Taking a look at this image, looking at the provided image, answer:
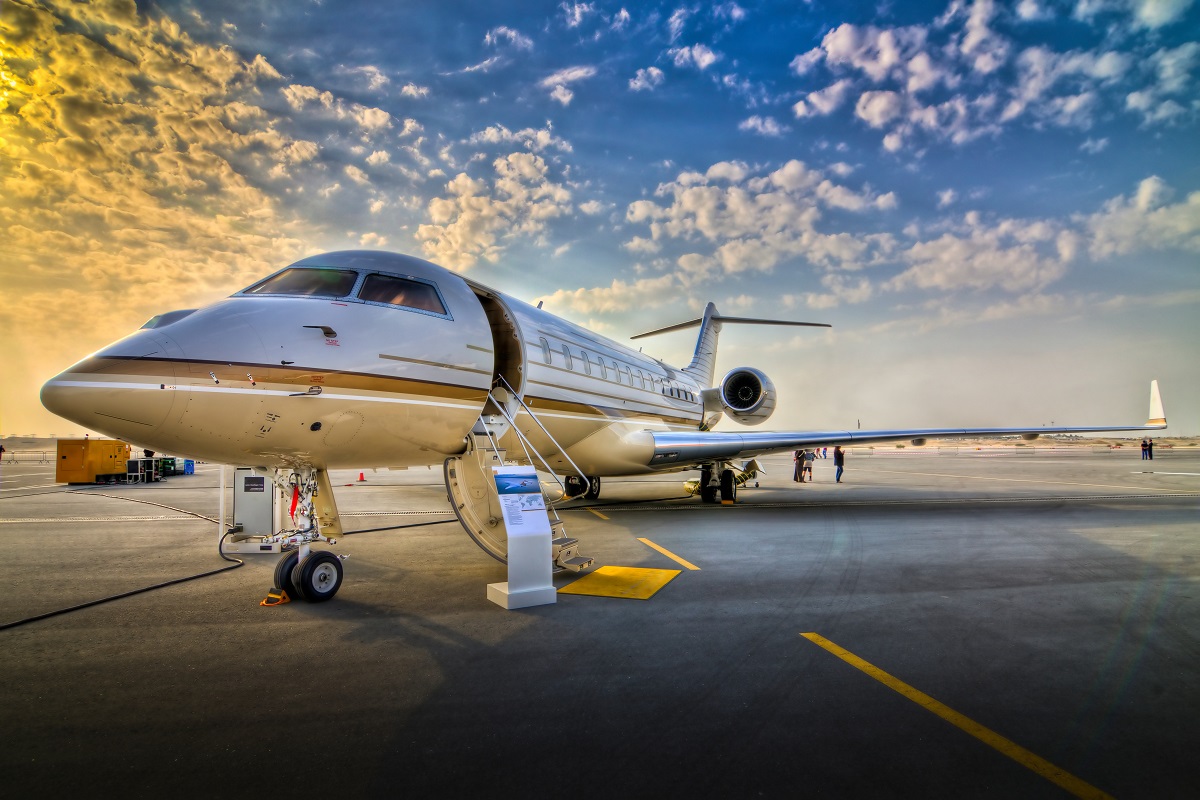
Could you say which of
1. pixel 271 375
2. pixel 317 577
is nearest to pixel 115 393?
pixel 271 375

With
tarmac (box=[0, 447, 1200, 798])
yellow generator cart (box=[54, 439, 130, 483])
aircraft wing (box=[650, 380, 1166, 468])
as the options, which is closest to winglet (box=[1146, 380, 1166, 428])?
aircraft wing (box=[650, 380, 1166, 468])

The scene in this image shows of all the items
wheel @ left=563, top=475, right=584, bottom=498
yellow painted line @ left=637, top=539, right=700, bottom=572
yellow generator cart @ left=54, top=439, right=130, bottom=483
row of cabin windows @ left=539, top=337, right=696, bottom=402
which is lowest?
yellow painted line @ left=637, top=539, right=700, bottom=572

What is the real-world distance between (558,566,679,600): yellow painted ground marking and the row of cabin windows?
11.4 feet

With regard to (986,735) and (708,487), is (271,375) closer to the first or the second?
(986,735)

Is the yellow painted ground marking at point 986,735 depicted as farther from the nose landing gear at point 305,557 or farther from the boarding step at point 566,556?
the nose landing gear at point 305,557

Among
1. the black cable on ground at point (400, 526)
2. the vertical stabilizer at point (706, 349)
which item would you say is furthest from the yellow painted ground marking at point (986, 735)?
the vertical stabilizer at point (706, 349)

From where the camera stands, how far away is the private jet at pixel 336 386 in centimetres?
484

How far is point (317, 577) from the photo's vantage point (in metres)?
6.08

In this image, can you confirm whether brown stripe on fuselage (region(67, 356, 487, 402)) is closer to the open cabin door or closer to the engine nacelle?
the open cabin door

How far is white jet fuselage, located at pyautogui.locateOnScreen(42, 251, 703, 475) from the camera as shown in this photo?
4.77 m

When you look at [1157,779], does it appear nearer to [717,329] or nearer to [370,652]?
[370,652]

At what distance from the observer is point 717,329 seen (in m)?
23.1

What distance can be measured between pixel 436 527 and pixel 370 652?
684 centimetres

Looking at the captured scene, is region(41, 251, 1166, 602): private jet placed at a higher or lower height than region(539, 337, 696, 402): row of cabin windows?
lower
